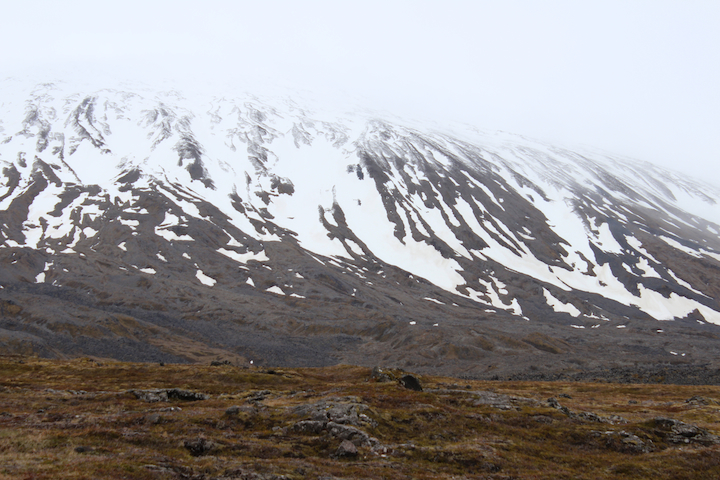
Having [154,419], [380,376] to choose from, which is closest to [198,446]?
[154,419]

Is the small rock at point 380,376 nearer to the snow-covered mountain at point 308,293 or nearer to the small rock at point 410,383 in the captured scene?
the small rock at point 410,383

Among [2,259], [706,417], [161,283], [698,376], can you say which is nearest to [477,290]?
[698,376]

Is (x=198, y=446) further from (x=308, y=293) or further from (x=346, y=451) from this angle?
(x=308, y=293)

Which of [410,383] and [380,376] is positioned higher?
[410,383]

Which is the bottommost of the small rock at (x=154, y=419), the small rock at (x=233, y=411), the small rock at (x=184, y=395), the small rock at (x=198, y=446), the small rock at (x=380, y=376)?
the small rock at (x=380, y=376)

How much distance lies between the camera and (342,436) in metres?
28.0

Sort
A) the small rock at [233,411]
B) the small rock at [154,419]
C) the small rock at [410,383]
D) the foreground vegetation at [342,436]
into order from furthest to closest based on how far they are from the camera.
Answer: the small rock at [410,383] → the small rock at [233,411] → the small rock at [154,419] → the foreground vegetation at [342,436]

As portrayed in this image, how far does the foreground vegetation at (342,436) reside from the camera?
20781 mm

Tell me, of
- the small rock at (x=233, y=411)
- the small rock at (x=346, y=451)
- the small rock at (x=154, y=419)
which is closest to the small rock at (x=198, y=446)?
the small rock at (x=154, y=419)

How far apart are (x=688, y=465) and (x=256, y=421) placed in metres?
27.3

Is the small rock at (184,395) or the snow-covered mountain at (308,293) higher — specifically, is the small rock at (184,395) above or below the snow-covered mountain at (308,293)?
above

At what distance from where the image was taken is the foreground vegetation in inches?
818

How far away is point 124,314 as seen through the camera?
115250 millimetres

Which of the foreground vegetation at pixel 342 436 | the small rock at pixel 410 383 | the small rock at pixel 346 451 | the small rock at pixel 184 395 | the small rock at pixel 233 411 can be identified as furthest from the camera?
the small rock at pixel 410 383
